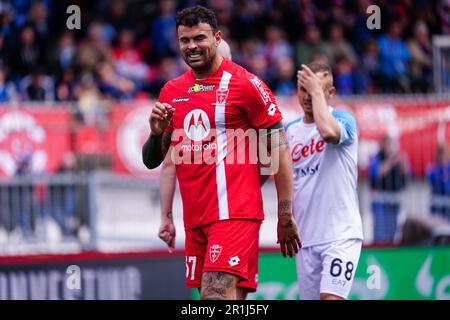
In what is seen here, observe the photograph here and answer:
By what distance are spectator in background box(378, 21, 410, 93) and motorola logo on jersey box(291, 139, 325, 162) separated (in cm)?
986

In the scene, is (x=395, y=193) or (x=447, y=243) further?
(x=395, y=193)

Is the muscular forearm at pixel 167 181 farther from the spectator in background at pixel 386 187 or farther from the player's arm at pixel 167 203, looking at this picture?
the spectator in background at pixel 386 187

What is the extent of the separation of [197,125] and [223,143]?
0.24 m

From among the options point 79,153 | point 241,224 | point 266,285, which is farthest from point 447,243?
point 241,224

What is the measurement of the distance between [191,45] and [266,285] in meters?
4.84

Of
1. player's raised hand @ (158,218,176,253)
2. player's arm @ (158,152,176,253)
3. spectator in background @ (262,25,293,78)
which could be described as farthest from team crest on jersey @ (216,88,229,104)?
spectator in background @ (262,25,293,78)

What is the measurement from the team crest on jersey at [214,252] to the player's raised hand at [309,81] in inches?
68.7

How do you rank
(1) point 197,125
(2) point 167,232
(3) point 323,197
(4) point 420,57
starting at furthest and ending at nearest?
(4) point 420,57, (3) point 323,197, (2) point 167,232, (1) point 197,125

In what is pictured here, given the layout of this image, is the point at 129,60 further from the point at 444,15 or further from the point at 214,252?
the point at 214,252

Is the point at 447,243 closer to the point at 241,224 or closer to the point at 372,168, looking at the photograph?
the point at 372,168

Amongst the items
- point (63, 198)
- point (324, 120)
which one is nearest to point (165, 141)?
point (324, 120)

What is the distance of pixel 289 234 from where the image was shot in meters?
7.59

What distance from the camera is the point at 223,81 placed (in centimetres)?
748

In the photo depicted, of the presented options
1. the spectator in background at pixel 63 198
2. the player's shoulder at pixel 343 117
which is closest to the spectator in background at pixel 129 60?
the spectator in background at pixel 63 198
